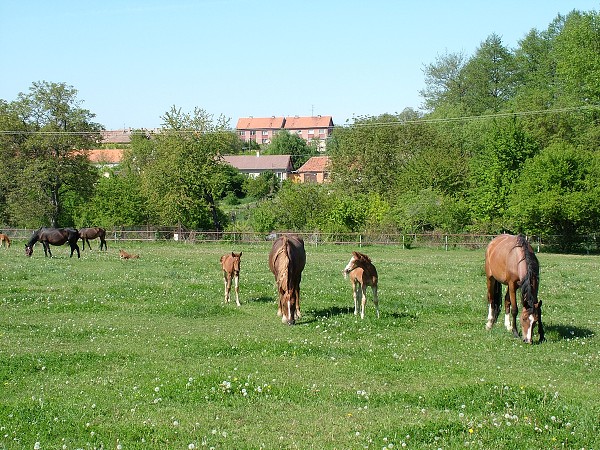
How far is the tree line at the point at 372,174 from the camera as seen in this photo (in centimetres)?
5247

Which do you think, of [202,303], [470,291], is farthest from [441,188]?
[202,303]

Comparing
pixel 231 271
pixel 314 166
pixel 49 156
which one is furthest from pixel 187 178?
pixel 314 166

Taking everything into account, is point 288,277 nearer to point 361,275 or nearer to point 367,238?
point 361,275

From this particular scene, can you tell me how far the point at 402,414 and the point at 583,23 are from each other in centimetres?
6718

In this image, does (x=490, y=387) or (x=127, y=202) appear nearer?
(x=490, y=387)

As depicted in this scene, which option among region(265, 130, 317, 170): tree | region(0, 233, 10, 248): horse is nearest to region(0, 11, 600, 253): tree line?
region(0, 233, 10, 248): horse

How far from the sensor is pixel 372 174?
231 feet

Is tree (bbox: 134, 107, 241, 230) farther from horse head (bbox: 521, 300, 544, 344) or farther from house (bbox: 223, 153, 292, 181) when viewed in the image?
house (bbox: 223, 153, 292, 181)

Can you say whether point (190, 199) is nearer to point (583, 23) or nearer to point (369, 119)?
point (369, 119)

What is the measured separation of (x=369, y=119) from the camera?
258ft

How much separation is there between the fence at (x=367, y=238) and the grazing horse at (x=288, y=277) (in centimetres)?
3287

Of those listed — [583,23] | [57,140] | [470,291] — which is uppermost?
[583,23]

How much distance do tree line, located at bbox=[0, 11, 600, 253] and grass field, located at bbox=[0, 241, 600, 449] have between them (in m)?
32.1

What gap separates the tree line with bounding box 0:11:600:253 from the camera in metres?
52.5
